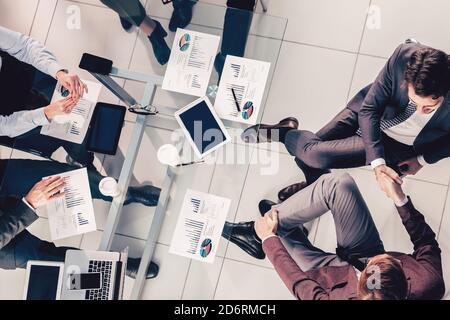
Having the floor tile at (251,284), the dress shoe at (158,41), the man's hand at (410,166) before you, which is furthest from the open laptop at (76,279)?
the man's hand at (410,166)

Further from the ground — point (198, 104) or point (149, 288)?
point (198, 104)

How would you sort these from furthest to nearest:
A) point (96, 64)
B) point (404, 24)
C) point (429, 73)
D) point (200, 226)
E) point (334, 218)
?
point (404, 24) < point (334, 218) < point (429, 73) < point (96, 64) < point (200, 226)

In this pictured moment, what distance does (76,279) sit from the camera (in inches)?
87.7

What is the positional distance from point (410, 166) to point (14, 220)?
235cm

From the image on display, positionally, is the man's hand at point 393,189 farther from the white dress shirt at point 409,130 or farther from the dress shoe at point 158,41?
the dress shoe at point 158,41

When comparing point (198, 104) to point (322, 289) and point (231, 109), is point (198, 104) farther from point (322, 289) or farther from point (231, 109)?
point (322, 289)

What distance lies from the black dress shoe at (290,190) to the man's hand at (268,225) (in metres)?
0.14

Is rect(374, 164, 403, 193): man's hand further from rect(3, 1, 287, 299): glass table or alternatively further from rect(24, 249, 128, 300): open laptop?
rect(24, 249, 128, 300): open laptop

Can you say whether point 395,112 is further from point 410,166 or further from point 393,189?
point 393,189

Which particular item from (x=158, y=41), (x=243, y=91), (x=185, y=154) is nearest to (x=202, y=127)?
(x=185, y=154)

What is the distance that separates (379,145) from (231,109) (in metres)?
1.03

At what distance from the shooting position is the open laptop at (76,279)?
222 centimetres
